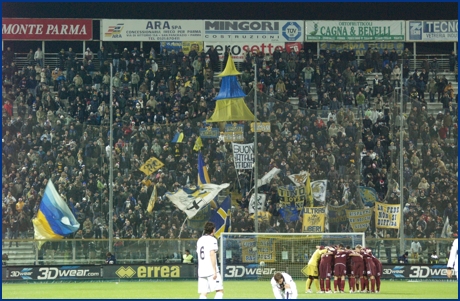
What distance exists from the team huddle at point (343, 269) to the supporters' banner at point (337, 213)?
769 centimetres

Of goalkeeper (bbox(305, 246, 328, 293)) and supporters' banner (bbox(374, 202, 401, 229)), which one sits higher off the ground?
supporters' banner (bbox(374, 202, 401, 229))

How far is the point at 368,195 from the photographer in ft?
114

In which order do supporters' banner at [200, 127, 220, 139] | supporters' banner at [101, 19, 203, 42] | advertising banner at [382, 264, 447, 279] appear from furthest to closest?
supporters' banner at [101, 19, 203, 42]
supporters' banner at [200, 127, 220, 139]
advertising banner at [382, 264, 447, 279]

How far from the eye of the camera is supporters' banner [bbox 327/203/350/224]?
33656 mm

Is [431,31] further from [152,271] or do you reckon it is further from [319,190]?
[152,271]

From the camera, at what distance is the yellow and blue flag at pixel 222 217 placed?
3391cm

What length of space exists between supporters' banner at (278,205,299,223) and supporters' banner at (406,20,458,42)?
1827cm

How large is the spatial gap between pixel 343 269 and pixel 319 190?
9556mm

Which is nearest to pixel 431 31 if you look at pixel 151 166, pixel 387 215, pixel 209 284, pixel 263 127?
pixel 263 127

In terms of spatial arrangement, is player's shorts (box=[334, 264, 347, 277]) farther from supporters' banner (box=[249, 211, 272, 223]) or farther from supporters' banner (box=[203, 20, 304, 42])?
supporters' banner (box=[203, 20, 304, 42])

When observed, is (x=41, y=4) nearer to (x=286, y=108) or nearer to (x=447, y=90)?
(x=286, y=108)

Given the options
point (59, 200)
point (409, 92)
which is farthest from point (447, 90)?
point (59, 200)

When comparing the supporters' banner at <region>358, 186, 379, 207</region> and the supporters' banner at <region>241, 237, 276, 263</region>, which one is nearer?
the supporters' banner at <region>241, 237, 276, 263</region>

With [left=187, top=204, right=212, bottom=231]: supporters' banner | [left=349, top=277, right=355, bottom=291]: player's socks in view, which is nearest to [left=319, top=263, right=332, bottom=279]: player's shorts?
[left=349, top=277, right=355, bottom=291]: player's socks
